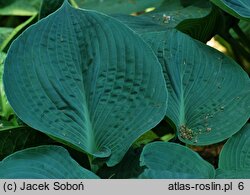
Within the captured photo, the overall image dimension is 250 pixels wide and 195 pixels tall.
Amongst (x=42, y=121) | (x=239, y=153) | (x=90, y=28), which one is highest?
(x=90, y=28)

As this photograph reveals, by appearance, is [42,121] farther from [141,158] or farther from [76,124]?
[141,158]

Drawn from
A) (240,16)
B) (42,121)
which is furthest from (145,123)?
(240,16)

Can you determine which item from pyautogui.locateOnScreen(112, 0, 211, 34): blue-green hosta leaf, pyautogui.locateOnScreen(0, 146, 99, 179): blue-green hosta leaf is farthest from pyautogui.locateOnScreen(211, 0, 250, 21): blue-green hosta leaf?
pyautogui.locateOnScreen(0, 146, 99, 179): blue-green hosta leaf

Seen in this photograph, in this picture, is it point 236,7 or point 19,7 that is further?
point 19,7

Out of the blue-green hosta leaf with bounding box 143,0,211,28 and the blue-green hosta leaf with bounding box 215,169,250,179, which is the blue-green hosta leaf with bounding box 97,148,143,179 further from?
the blue-green hosta leaf with bounding box 143,0,211,28

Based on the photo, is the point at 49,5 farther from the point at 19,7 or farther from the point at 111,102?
the point at 19,7

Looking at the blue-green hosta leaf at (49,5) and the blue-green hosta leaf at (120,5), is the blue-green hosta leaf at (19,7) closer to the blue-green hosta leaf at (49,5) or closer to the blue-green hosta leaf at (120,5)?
the blue-green hosta leaf at (120,5)
